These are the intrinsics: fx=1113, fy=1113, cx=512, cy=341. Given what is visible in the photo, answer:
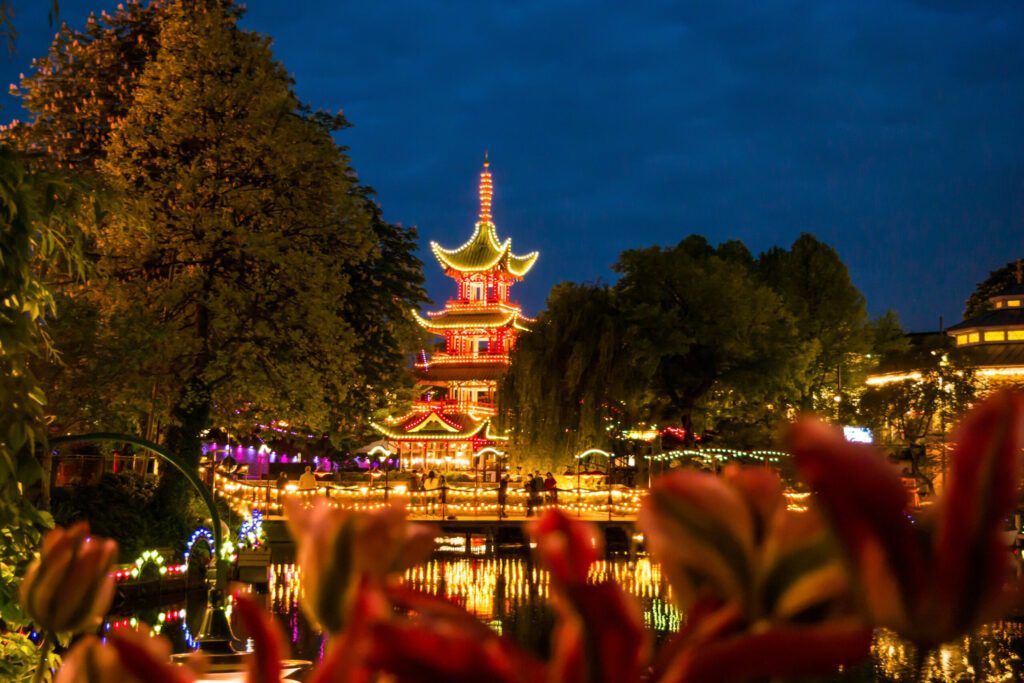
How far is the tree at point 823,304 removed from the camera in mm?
43188

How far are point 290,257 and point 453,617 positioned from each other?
19295 millimetres

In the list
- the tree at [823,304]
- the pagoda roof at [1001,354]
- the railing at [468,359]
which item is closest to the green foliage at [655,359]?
the tree at [823,304]

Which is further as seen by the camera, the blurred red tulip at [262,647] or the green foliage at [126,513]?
the green foliage at [126,513]

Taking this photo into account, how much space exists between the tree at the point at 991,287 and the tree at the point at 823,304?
21.0 meters

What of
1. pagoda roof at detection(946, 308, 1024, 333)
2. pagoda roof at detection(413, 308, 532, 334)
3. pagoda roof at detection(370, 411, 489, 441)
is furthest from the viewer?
pagoda roof at detection(413, 308, 532, 334)

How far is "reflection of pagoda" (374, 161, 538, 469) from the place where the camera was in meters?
50.6

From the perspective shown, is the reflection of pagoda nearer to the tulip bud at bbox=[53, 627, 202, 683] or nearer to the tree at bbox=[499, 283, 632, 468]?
the tree at bbox=[499, 283, 632, 468]

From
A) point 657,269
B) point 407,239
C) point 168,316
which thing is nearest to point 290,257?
point 168,316

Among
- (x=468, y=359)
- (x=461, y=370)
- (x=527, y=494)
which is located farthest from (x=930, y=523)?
(x=468, y=359)

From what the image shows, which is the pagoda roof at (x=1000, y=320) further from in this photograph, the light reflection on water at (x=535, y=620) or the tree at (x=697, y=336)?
the light reflection on water at (x=535, y=620)

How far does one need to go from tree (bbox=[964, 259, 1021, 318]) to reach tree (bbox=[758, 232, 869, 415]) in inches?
825

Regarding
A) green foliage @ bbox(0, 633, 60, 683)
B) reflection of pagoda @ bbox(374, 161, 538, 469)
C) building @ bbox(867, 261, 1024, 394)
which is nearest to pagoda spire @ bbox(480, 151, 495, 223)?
reflection of pagoda @ bbox(374, 161, 538, 469)

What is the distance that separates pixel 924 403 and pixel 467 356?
26502mm

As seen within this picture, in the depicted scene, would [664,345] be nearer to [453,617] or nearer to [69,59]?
[69,59]
